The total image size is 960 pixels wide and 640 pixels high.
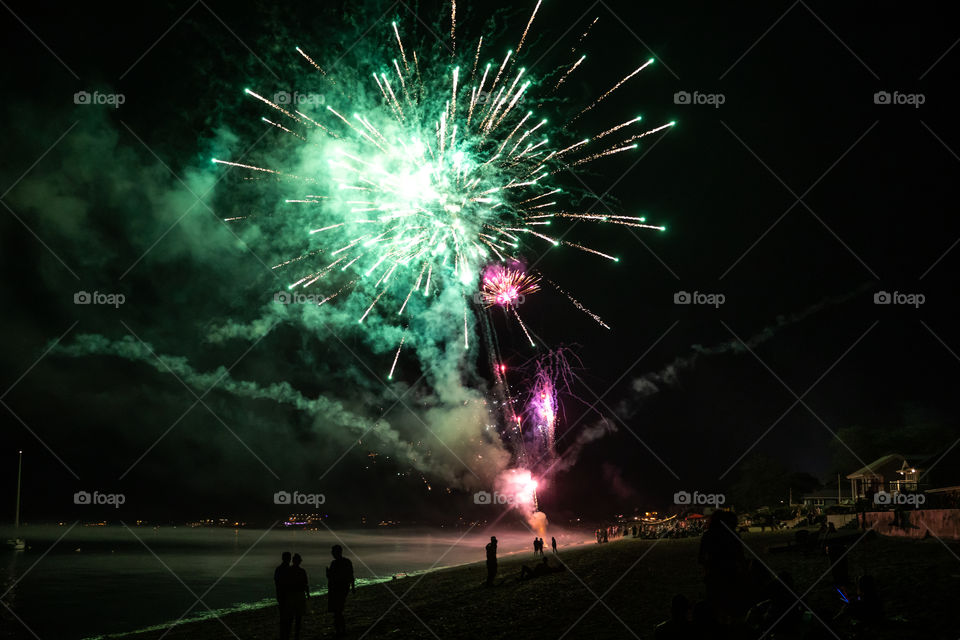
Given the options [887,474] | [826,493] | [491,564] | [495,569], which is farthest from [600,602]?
[826,493]

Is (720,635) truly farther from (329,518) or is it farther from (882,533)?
(329,518)

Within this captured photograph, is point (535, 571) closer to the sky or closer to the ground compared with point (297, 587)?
Result: closer to the ground

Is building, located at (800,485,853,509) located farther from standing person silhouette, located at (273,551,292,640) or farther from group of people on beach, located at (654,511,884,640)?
standing person silhouette, located at (273,551,292,640)

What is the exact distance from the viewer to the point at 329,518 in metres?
166

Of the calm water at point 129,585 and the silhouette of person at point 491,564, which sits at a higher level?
the silhouette of person at point 491,564

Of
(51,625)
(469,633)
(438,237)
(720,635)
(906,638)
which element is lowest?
(51,625)

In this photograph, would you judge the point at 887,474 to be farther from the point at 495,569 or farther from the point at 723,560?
the point at 723,560

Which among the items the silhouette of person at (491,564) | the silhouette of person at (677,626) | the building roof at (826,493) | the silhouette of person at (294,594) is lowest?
the building roof at (826,493)

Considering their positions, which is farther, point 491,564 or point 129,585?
point 129,585

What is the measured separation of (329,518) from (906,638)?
560 ft

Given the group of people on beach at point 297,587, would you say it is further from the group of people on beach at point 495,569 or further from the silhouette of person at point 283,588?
the group of people on beach at point 495,569

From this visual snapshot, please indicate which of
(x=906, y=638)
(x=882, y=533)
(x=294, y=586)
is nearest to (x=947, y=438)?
(x=882, y=533)

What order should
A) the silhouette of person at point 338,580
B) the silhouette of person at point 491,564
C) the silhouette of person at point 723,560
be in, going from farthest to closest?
the silhouette of person at point 491,564, the silhouette of person at point 338,580, the silhouette of person at point 723,560

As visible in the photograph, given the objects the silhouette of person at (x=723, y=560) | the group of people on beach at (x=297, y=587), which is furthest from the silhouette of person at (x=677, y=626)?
the group of people on beach at (x=297, y=587)
